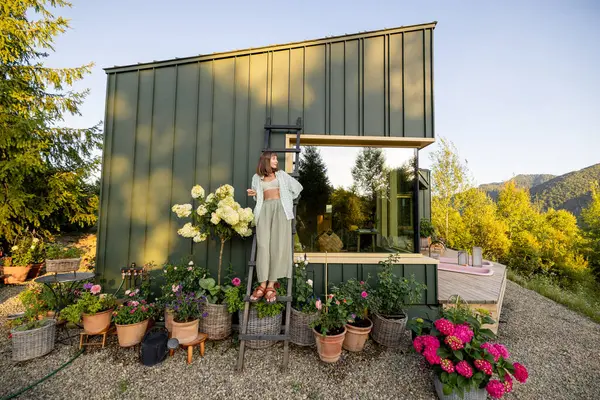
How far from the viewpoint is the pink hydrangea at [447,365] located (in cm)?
186

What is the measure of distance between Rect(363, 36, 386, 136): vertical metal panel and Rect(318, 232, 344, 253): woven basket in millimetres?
1600

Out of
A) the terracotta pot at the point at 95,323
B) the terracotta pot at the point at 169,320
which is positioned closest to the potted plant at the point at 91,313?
the terracotta pot at the point at 95,323

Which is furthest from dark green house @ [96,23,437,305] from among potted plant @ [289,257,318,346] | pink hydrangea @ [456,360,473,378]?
pink hydrangea @ [456,360,473,378]

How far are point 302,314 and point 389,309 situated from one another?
3.56 feet

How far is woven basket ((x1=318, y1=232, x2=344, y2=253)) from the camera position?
349 cm

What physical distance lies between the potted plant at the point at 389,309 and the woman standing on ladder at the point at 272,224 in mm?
1167

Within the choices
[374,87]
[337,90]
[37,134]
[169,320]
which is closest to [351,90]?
[337,90]

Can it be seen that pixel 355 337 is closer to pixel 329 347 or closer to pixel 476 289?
pixel 329 347

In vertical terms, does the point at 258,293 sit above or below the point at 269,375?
above

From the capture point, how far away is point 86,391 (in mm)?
2045

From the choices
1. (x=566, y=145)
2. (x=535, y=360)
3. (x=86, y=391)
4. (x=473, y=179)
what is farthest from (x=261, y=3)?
(x=566, y=145)

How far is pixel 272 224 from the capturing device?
106 inches

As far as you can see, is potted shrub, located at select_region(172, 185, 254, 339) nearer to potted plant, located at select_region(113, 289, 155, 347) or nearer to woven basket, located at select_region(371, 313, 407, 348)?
potted plant, located at select_region(113, 289, 155, 347)

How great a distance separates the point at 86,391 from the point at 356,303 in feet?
8.55
